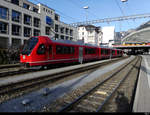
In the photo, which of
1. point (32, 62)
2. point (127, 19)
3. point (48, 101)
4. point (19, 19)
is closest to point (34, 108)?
point (48, 101)

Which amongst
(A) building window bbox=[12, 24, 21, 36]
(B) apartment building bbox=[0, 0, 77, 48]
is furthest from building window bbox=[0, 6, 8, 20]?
(A) building window bbox=[12, 24, 21, 36]

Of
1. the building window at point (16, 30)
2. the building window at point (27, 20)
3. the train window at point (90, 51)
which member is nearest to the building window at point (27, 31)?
the building window at point (27, 20)

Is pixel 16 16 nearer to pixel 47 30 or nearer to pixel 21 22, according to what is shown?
pixel 21 22

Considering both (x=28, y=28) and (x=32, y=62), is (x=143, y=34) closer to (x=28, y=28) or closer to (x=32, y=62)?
(x=28, y=28)

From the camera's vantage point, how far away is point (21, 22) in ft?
85.1

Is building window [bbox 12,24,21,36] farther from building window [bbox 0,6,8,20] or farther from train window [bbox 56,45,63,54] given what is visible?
train window [bbox 56,45,63,54]

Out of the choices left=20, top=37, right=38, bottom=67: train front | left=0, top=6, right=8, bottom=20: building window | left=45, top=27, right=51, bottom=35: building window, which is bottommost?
left=20, top=37, right=38, bottom=67: train front

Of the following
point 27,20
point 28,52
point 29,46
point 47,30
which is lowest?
point 28,52

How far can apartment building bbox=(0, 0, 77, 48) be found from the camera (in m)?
23.0

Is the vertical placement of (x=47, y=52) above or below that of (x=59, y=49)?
below

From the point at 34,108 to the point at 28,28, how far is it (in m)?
28.0

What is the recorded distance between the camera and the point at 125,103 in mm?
4152

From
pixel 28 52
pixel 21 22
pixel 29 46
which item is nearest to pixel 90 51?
pixel 29 46

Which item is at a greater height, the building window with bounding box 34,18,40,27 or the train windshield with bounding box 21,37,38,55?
the building window with bounding box 34,18,40,27
